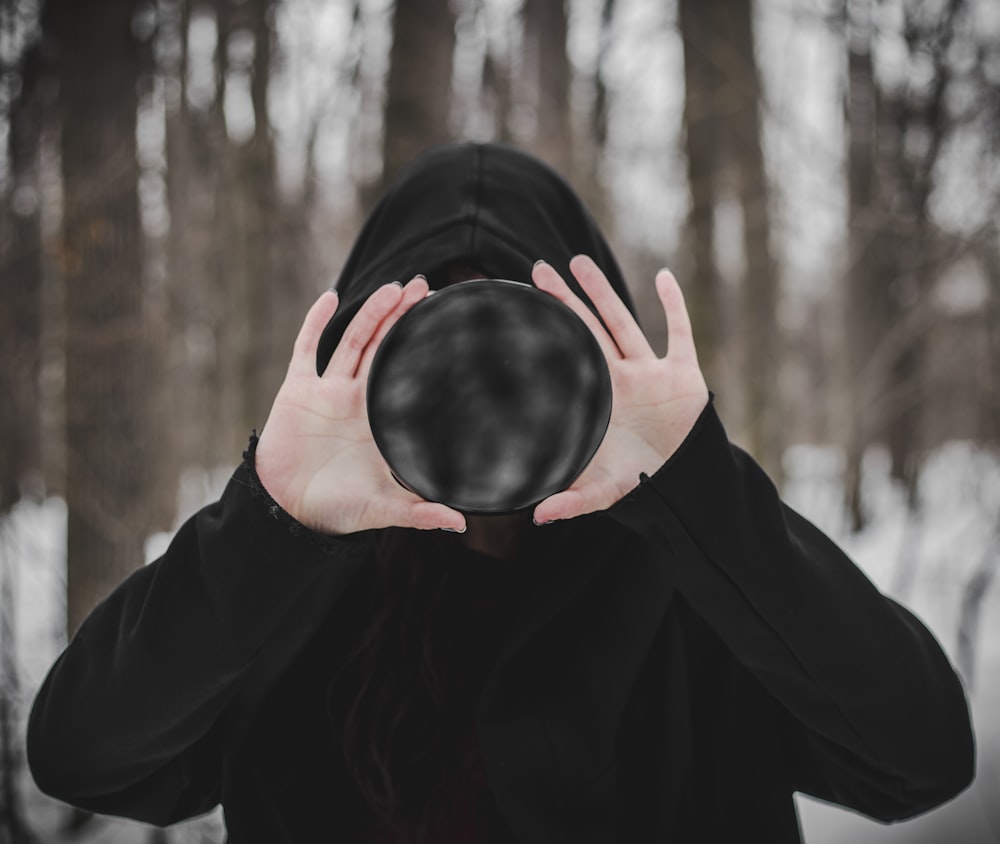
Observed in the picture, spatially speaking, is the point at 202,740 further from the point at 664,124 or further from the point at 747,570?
the point at 664,124

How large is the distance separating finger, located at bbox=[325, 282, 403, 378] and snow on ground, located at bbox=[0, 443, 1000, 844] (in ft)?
9.30

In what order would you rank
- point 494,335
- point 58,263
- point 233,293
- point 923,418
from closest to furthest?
point 494,335 < point 58,263 < point 923,418 < point 233,293

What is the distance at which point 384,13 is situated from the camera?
21.4ft

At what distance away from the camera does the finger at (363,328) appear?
1044 mm

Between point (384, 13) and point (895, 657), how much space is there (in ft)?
23.0

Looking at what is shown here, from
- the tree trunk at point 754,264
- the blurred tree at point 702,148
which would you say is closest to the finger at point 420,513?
the blurred tree at point 702,148

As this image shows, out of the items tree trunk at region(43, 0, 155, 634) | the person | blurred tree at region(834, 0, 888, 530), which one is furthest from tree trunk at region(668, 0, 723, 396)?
the person

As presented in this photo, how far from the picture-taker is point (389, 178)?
5.22 metres

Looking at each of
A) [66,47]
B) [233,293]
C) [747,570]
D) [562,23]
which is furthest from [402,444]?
[233,293]

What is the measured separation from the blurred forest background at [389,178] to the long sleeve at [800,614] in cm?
312

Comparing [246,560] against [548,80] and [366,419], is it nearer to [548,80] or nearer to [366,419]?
[366,419]

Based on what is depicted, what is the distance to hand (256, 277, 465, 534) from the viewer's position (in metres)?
1.05

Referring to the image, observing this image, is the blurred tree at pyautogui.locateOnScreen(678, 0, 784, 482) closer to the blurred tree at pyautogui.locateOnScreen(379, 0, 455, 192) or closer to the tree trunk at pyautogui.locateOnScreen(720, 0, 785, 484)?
the tree trunk at pyautogui.locateOnScreen(720, 0, 785, 484)

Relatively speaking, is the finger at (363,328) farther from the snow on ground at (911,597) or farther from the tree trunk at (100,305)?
the tree trunk at (100,305)
